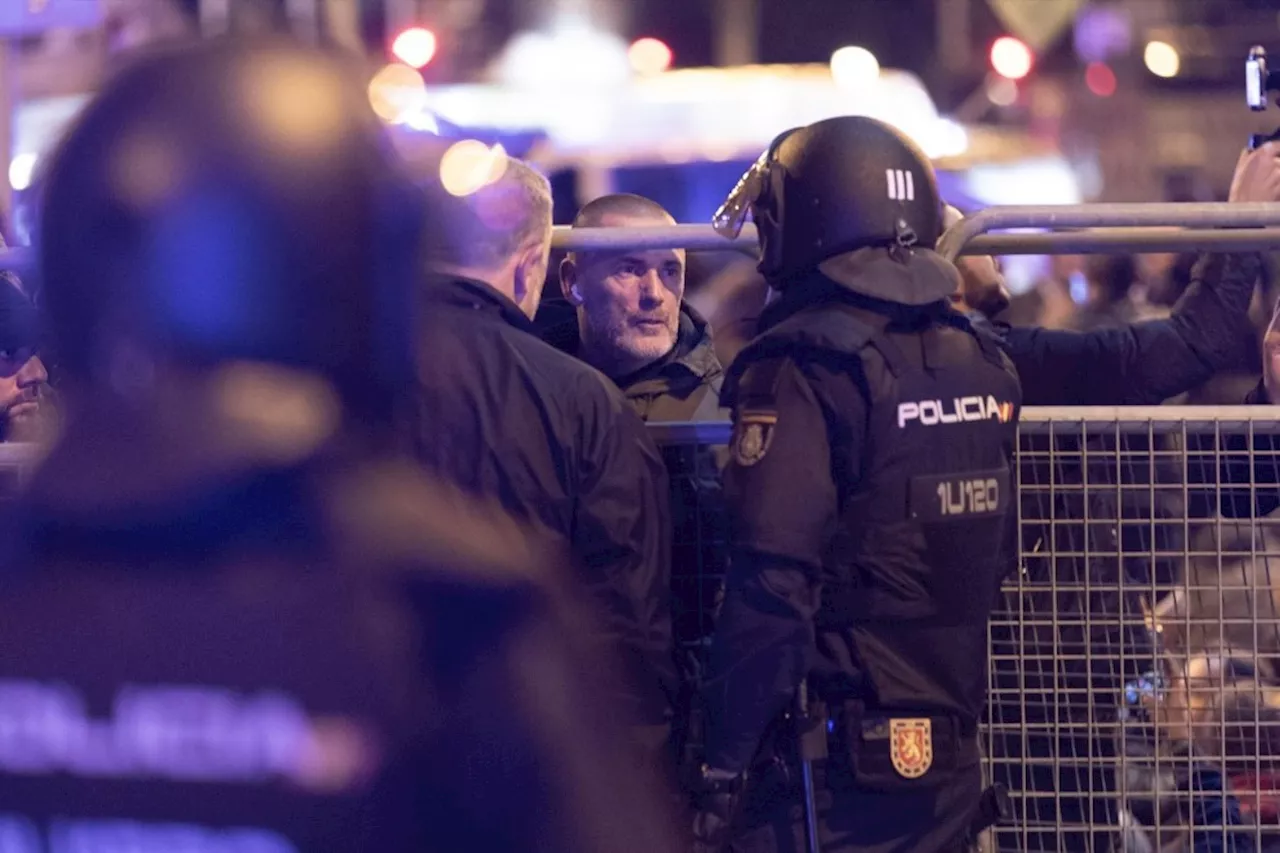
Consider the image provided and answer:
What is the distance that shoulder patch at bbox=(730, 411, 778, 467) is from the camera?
113 inches

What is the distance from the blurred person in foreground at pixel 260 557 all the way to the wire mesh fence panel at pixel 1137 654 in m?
2.29

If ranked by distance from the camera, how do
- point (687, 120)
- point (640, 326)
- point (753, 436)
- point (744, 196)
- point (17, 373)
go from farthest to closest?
point (687, 120) < point (640, 326) < point (17, 373) < point (744, 196) < point (753, 436)

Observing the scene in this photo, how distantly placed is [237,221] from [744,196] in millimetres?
2231

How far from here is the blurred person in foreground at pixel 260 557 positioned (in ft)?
3.56

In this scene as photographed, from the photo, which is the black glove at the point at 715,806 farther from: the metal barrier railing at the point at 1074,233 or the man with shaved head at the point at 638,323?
the man with shaved head at the point at 638,323

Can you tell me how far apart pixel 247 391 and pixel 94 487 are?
Result: 0.13 m

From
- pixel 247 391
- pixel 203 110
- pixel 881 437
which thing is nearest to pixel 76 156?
pixel 203 110

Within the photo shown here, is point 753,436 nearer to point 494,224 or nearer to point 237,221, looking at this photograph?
point 494,224

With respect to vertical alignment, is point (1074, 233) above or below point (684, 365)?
above

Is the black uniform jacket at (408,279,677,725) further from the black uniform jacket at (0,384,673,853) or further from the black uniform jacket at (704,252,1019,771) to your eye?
the black uniform jacket at (0,384,673,853)

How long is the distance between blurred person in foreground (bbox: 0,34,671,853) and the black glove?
1.81m

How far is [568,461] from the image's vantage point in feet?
10.2

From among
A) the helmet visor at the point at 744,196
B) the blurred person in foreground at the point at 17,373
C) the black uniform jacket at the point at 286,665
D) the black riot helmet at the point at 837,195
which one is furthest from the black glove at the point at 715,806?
the blurred person in foreground at the point at 17,373

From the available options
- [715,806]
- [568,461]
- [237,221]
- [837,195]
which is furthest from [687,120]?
[237,221]
